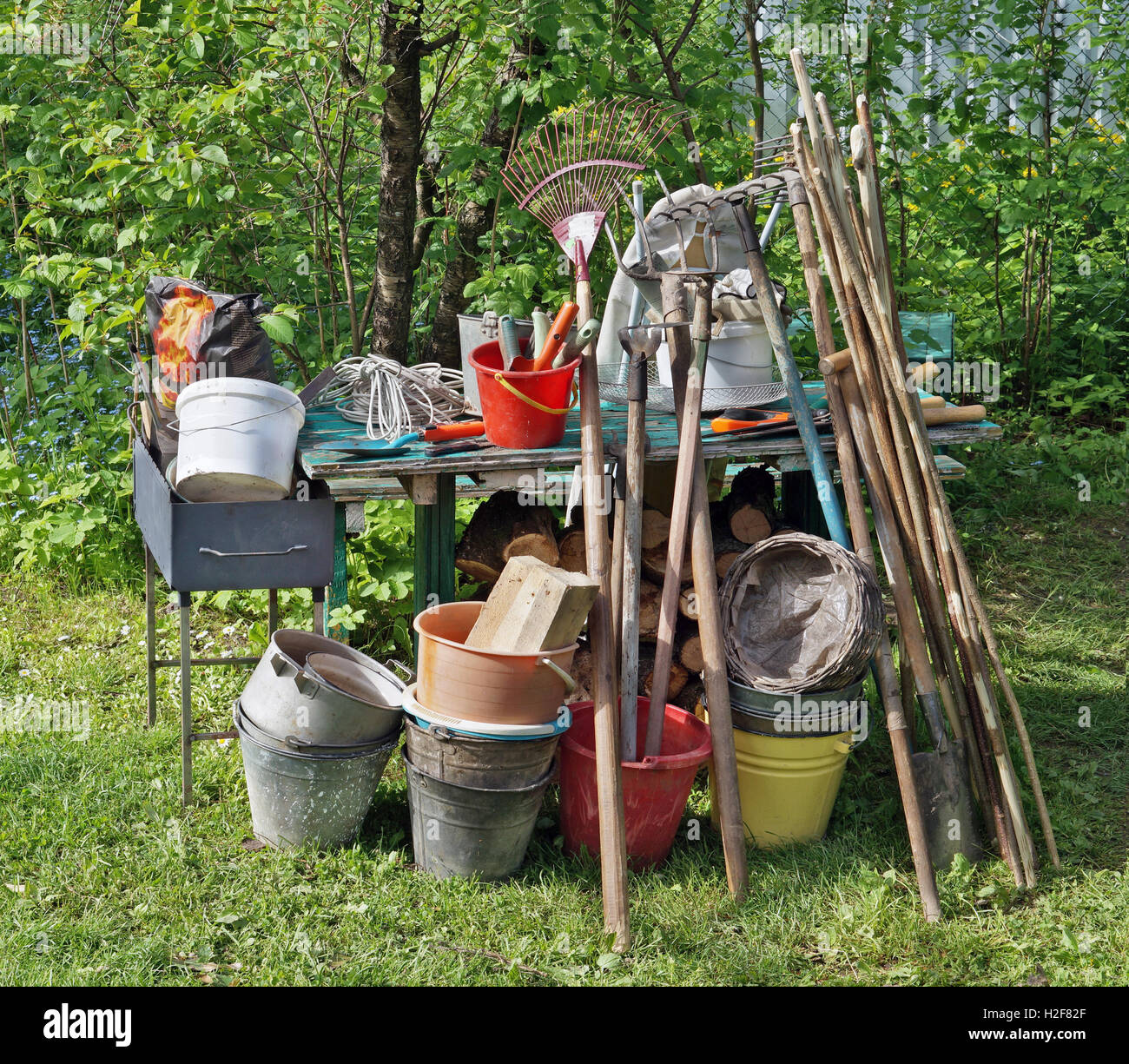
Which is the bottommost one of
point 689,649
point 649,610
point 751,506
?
point 689,649

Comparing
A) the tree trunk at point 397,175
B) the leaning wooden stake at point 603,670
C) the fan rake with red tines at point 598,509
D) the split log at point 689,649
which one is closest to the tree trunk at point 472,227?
the tree trunk at point 397,175

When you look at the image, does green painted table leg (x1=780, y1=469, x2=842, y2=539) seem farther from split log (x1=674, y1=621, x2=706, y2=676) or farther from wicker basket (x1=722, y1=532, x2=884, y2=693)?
wicker basket (x1=722, y1=532, x2=884, y2=693)

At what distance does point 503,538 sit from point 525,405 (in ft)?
2.38

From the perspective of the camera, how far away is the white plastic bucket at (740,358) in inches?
161

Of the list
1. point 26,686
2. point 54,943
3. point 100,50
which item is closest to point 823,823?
point 54,943

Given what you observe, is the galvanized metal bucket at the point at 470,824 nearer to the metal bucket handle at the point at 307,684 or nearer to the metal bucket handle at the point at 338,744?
the metal bucket handle at the point at 338,744

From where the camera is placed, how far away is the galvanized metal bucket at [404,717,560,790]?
3.32m

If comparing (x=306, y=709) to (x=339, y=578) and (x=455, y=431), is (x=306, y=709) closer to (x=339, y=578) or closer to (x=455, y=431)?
(x=339, y=578)

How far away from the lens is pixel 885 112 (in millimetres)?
5938

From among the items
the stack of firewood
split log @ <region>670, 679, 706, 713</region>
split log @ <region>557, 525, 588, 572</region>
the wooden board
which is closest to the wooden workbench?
the wooden board

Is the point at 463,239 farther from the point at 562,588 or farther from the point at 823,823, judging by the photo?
the point at 823,823

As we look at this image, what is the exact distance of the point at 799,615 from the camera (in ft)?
12.2

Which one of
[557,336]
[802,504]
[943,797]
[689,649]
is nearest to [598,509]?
[557,336]

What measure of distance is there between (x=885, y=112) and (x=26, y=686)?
483cm
